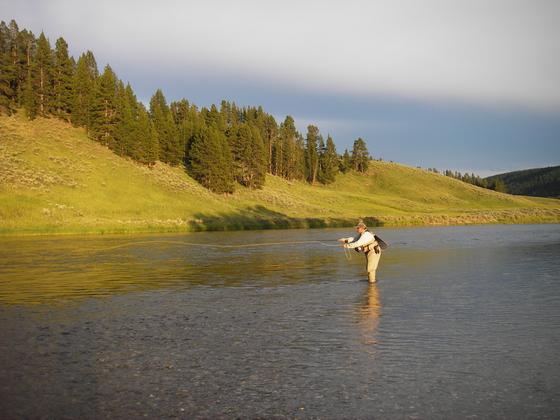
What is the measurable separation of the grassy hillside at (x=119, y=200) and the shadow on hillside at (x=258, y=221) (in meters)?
0.16

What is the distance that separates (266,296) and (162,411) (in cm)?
1039

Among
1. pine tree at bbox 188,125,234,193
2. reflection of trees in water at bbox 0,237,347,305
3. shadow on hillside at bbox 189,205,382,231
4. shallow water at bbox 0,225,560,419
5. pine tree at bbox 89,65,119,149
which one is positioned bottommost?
shallow water at bbox 0,225,560,419

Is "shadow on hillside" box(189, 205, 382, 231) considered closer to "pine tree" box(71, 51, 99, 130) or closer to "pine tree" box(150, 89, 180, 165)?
"pine tree" box(150, 89, 180, 165)

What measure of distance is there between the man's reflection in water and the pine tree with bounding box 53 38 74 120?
9361cm

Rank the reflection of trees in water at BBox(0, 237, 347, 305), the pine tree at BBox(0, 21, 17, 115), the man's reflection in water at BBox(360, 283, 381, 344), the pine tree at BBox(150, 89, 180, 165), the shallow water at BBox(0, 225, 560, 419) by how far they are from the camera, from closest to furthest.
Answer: the shallow water at BBox(0, 225, 560, 419), the man's reflection in water at BBox(360, 283, 381, 344), the reflection of trees in water at BBox(0, 237, 347, 305), the pine tree at BBox(0, 21, 17, 115), the pine tree at BBox(150, 89, 180, 165)

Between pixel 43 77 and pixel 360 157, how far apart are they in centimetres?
10845

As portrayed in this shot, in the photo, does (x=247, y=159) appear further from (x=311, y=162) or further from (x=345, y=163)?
(x=345, y=163)

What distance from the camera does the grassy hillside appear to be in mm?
65312

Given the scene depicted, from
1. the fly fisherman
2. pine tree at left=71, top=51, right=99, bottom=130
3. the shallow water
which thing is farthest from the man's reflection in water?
pine tree at left=71, top=51, right=99, bottom=130

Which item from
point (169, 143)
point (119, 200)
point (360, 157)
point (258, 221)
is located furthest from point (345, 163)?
point (119, 200)

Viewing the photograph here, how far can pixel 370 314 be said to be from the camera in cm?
1428

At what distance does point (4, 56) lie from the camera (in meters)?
97.4

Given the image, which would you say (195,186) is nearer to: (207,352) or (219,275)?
(219,275)

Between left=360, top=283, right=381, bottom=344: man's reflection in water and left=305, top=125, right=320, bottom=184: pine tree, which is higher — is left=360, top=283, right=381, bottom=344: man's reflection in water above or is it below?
below
